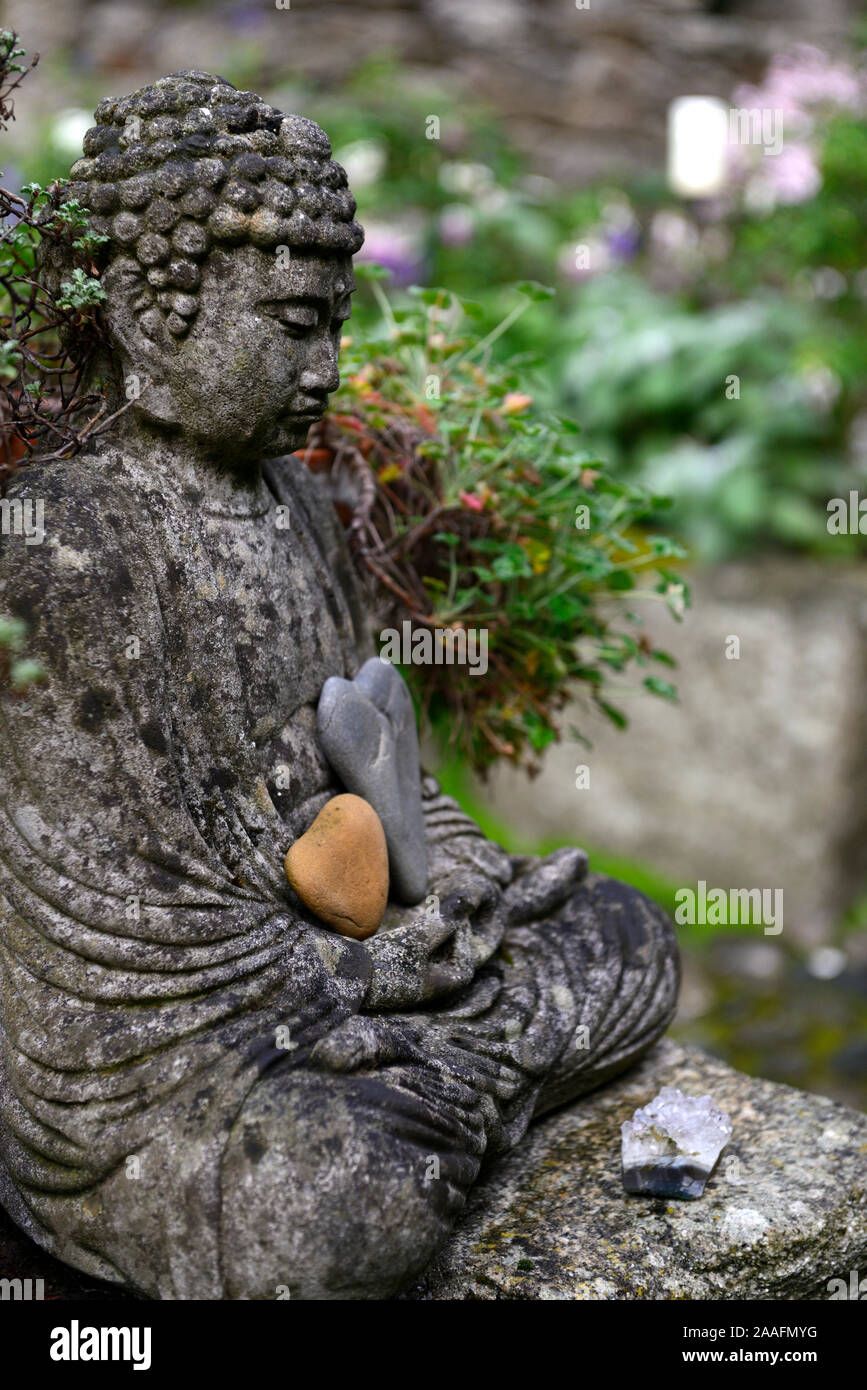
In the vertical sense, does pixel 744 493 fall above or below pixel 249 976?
above

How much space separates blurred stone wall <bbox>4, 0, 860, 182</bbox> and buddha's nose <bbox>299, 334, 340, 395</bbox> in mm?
6807

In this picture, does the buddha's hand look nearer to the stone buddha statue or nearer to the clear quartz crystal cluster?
the stone buddha statue

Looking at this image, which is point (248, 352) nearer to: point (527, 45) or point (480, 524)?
point (480, 524)

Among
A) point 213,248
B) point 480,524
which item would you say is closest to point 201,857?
point 213,248

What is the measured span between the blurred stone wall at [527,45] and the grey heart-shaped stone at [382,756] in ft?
22.3

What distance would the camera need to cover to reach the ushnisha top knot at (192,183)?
83.2 inches

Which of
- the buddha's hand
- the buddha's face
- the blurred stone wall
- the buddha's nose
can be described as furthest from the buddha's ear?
the blurred stone wall

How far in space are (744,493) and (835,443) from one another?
70 cm

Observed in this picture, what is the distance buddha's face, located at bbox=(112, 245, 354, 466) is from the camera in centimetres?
216

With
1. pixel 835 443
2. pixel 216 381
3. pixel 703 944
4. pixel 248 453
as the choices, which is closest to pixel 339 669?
pixel 248 453

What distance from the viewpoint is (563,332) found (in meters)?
6.60

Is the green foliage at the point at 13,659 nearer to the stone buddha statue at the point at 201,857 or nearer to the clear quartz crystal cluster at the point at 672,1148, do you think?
the stone buddha statue at the point at 201,857

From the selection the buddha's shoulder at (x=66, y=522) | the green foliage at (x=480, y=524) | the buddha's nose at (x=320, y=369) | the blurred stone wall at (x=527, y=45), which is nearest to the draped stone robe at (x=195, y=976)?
the buddha's shoulder at (x=66, y=522)

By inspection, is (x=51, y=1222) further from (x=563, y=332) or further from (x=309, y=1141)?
(x=563, y=332)
